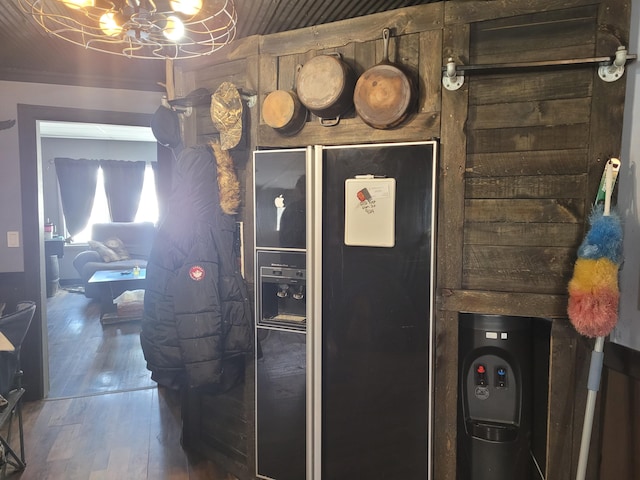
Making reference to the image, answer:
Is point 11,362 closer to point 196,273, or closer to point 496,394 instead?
point 196,273

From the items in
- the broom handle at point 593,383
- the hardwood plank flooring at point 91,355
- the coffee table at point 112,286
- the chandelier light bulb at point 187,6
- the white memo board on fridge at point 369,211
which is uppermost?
the chandelier light bulb at point 187,6

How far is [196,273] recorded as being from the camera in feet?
6.56

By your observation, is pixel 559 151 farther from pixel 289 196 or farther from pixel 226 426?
pixel 226 426

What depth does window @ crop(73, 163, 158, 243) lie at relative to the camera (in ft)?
24.3

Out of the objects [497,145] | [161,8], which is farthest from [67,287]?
[497,145]

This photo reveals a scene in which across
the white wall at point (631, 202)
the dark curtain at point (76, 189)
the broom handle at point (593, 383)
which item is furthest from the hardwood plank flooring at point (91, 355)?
the white wall at point (631, 202)

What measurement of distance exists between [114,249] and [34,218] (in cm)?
408

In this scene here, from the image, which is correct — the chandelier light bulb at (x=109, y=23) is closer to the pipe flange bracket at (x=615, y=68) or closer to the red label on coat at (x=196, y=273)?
the red label on coat at (x=196, y=273)

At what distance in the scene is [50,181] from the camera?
7.15 metres

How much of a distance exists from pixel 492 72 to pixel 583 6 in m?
0.37

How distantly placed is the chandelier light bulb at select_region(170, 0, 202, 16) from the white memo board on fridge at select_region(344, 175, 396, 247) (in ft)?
2.82

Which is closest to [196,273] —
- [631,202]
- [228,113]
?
[228,113]

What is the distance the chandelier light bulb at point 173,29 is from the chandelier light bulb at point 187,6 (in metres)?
0.05

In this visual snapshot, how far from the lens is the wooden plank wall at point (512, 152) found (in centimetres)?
157
